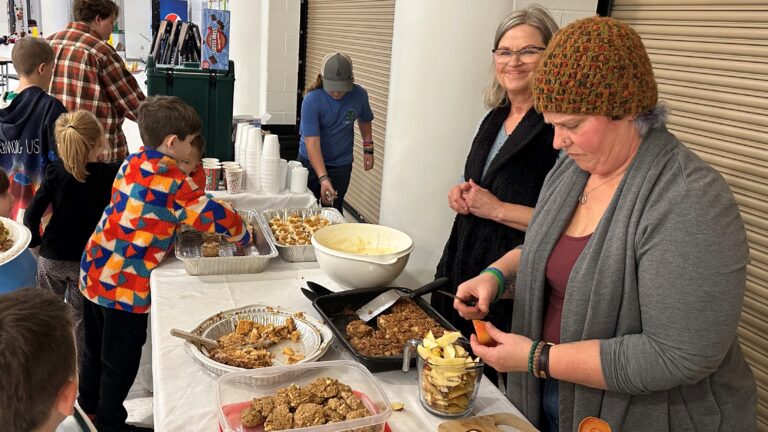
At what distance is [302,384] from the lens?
1330 mm

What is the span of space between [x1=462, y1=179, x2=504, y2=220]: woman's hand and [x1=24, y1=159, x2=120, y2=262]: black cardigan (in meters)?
1.51

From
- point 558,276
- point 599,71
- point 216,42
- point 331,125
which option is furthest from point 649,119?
point 331,125

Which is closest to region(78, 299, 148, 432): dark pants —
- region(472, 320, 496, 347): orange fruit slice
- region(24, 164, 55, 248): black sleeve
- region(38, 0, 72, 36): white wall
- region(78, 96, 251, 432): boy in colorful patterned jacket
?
region(78, 96, 251, 432): boy in colorful patterned jacket

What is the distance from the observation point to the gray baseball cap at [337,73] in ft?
12.0

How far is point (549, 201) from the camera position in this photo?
150cm

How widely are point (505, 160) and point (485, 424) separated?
894 mm

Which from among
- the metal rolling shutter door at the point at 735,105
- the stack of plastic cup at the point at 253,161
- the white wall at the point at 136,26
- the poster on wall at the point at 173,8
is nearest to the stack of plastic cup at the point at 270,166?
the stack of plastic cup at the point at 253,161

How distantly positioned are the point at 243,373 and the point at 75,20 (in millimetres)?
3263

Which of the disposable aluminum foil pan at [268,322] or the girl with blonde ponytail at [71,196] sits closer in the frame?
the disposable aluminum foil pan at [268,322]

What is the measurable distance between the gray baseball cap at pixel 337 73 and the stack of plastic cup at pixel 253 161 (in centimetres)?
79

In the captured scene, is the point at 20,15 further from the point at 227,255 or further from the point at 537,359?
→ the point at 537,359

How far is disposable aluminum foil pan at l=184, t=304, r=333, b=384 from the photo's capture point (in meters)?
1.45

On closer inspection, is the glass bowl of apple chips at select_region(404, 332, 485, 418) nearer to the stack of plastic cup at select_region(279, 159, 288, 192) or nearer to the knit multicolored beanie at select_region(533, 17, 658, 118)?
the knit multicolored beanie at select_region(533, 17, 658, 118)

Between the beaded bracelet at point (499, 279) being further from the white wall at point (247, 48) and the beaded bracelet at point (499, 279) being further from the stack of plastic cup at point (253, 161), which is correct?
the white wall at point (247, 48)
